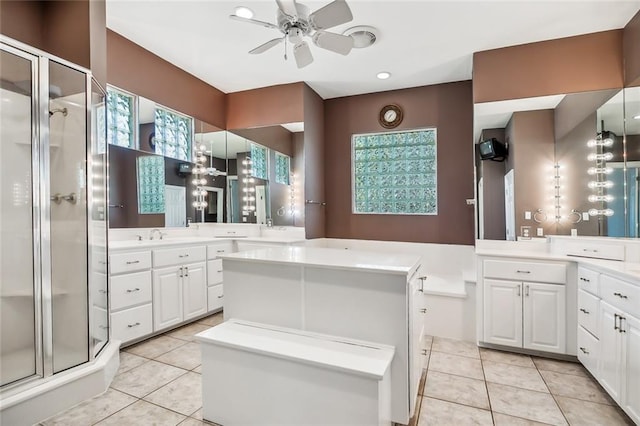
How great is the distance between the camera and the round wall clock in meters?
4.18

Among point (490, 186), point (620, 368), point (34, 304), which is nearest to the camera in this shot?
point (620, 368)

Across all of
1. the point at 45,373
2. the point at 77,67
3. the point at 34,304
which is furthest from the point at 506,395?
the point at 77,67

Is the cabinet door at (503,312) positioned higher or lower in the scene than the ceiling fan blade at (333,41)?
lower

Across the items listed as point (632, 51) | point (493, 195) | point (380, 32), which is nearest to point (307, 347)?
point (493, 195)

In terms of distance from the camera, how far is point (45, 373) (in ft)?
6.37

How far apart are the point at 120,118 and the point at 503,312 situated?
4.16 m

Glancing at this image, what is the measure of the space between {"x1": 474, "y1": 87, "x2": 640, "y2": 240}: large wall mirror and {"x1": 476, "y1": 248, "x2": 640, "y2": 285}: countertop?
29 centimetres

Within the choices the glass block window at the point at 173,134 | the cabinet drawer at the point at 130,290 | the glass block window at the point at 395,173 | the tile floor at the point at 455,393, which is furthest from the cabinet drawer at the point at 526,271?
the glass block window at the point at 173,134

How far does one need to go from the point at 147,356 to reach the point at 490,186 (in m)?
3.74

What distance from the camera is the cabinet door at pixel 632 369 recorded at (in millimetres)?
1707

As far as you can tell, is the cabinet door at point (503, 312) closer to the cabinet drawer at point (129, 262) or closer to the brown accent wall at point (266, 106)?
the brown accent wall at point (266, 106)

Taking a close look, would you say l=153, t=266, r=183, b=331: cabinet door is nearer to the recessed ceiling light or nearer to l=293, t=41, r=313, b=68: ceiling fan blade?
l=293, t=41, r=313, b=68: ceiling fan blade

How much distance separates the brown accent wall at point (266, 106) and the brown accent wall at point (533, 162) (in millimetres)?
2465

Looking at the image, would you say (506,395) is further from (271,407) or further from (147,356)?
(147,356)
